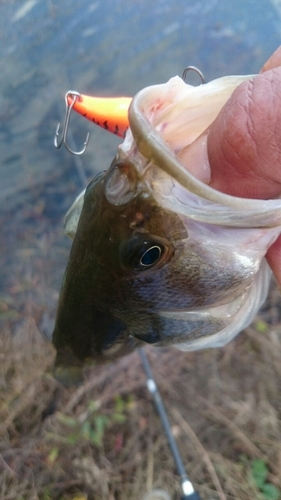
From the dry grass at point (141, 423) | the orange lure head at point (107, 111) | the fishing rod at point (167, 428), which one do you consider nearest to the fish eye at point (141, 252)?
the orange lure head at point (107, 111)

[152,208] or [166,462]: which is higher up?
[152,208]

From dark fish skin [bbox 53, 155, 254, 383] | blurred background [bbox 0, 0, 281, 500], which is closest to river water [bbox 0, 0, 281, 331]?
blurred background [bbox 0, 0, 281, 500]

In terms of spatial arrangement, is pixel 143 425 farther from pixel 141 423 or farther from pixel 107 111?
pixel 107 111

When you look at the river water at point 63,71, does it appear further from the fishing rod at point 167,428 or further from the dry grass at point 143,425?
the fishing rod at point 167,428

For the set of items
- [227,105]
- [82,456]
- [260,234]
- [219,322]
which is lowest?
[82,456]

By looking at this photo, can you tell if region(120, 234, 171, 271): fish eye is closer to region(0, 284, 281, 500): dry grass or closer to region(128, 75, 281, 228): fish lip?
region(128, 75, 281, 228): fish lip

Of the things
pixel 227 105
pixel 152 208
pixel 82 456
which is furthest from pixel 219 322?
pixel 82 456

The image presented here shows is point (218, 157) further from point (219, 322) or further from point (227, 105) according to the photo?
point (219, 322)
